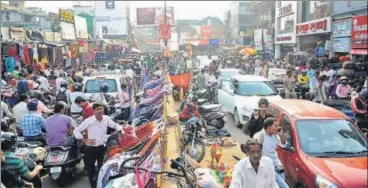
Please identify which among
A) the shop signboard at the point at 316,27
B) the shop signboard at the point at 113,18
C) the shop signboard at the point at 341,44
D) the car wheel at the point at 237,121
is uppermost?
the shop signboard at the point at 113,18

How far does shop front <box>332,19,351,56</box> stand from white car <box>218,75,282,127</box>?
9674 mm

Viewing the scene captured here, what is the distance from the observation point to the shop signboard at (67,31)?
26066 millimetres

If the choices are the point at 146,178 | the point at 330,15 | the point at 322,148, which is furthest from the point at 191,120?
the point at 330,15

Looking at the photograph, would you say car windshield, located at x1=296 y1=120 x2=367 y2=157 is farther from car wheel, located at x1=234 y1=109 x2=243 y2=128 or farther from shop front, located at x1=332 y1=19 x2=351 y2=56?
shop front, located at x1=332 y1=19 x2=351 y2=56

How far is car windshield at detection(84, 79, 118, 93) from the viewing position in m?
12.5

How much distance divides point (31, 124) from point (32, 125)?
1.0 inches

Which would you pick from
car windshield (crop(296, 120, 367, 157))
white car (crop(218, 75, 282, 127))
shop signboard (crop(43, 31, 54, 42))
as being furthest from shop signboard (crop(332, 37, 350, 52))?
shop signboard (crop(43, 31, 54, 42))

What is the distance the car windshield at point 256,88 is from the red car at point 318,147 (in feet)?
17.8

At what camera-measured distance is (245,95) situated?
1230 centimetres

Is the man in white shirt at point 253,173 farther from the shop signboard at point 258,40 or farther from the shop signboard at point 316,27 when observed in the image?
the shop signboard at point 258,40

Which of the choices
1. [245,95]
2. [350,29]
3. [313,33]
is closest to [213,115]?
[245,95]

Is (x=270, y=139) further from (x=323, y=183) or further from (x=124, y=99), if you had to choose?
(x=124, y=99)

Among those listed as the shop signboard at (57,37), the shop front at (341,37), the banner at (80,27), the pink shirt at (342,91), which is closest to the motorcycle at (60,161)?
the pink shirt at (342,91)

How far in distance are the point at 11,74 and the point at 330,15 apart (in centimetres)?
1735
